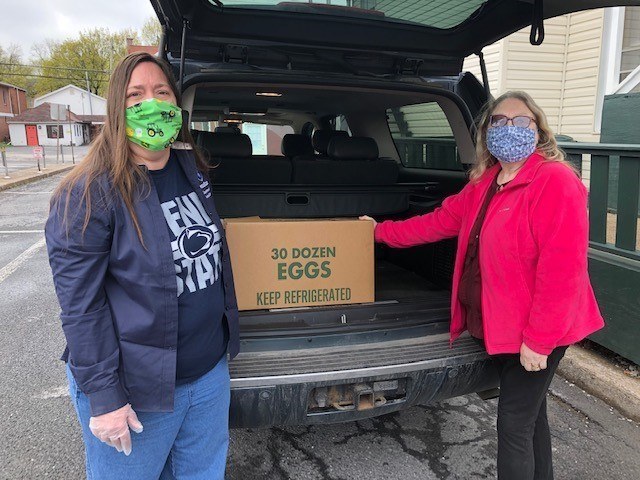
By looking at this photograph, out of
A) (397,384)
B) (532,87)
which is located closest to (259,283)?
(397,384)

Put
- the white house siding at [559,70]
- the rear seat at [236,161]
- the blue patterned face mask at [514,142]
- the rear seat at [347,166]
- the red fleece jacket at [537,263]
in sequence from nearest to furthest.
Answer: the red fleece jacket at [537,263], the blue patterned face mask at [514,142], the rear seat at [236,161], the rear seat at [347,166], the white house siding at [559,70]

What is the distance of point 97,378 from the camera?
1.44m

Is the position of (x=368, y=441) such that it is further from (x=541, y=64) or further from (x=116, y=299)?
(x=541, y=64)

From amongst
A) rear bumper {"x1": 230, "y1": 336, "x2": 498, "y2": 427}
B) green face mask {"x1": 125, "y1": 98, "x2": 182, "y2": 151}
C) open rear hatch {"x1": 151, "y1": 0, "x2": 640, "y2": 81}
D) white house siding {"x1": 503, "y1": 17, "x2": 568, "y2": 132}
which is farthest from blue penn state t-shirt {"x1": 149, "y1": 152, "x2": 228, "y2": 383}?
white house siding {"x1": 503, "y1": 17, "x2": 568, "y2": 132}

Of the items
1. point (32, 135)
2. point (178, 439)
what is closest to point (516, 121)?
point (178, 439)

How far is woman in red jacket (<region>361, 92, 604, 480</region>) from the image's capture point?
1.87 meters

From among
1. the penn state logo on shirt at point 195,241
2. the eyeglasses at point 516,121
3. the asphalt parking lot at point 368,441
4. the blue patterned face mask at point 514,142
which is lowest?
the asphalt parking lot at point 368,441

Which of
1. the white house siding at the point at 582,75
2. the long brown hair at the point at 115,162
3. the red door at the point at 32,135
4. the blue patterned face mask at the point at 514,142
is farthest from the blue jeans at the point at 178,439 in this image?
the red door at the point at 32,135

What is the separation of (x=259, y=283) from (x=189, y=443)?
3.15 ft

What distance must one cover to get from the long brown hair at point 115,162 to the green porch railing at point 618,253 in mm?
2886

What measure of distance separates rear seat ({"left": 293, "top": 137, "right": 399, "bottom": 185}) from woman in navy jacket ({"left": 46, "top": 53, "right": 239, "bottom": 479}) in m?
2.11

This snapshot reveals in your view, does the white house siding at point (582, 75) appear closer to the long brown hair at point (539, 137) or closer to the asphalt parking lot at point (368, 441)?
the asphalt parking lot at point (368, 441)

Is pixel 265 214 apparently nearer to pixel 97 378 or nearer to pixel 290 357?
pixel 290 357

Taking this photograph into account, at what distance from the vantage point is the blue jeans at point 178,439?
1612 mm
